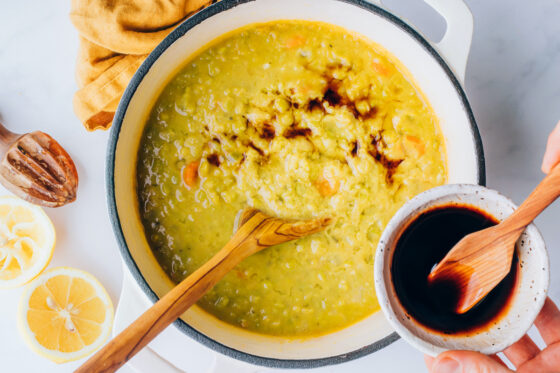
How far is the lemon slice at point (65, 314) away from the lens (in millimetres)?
1864

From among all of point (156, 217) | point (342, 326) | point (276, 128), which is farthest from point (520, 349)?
point (156, 217)

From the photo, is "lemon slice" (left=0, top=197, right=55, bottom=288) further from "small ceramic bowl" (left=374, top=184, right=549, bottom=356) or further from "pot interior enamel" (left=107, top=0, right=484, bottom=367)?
"small ceramic bowl" (left=374, top=184, right=549, bottom=356)

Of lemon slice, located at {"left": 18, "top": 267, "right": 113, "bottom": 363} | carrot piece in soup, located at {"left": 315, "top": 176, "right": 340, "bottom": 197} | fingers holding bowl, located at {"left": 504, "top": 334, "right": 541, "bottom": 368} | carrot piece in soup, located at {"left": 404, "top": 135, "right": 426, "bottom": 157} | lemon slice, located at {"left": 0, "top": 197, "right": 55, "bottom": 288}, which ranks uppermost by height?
carrot piece in soup, located at {"left": 404, "top": 135, "right": 426, "bottom": 157}

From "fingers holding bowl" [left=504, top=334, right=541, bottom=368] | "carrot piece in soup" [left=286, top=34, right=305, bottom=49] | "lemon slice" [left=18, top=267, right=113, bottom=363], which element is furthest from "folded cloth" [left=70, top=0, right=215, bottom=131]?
"fingers holding bowl" [left=504, top=334, right=541, bottom=368]

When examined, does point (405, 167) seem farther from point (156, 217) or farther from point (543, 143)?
point (156, 217)

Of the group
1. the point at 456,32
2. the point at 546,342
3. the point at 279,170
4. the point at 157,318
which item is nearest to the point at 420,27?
the point at 456,32

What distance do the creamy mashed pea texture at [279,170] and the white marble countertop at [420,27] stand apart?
0.35 meters

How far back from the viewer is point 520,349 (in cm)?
172

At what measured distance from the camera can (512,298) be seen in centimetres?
126

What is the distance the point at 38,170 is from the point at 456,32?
1.45m

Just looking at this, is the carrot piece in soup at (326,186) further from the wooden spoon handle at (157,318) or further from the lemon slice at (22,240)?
the lemon slice at (22,240)

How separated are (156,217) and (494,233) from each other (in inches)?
38.1

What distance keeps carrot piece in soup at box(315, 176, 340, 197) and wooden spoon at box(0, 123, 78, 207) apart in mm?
892

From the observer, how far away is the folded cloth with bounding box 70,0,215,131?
5.36ft
